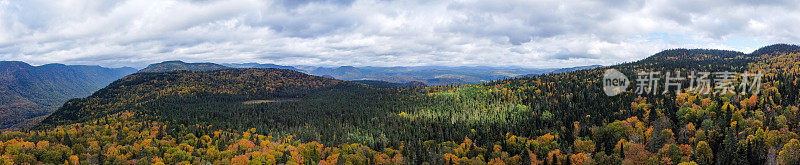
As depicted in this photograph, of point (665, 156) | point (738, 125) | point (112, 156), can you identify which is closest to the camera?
point (665, 156)

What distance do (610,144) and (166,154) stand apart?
200084mm

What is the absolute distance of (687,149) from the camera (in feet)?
511

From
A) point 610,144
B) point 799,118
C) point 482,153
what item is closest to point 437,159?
point 482,153

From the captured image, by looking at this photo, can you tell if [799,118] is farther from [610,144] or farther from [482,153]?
[482,153]

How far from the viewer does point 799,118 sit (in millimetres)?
169750

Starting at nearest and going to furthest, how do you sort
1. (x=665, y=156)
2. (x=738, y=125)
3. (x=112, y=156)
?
(x=665, y=156) < (x=112, y=156) < (x=738, y=125)

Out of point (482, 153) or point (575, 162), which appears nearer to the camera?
point (575, 162)

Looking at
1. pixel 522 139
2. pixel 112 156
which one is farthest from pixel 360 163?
pixel 112 156

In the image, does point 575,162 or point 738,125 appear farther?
point 738,125

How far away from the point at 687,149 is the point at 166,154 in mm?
224866

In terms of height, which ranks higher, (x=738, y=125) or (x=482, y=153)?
(x=738, y=125)

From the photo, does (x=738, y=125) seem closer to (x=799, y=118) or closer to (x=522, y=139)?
(x=799, y=118)

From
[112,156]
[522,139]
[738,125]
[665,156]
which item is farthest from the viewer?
[522,139]

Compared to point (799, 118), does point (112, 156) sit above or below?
below
